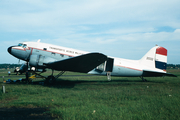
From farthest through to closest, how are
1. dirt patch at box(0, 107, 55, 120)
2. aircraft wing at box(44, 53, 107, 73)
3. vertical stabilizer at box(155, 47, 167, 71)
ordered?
vertical stabilizer at box(155, 47, 167, 71) → aircraft wing at box(44, 53, 107, 73) → dirt patch at box(0, 107, 55, 120)

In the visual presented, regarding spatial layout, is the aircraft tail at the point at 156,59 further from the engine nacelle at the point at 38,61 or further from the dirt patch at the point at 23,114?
the dirt patch at the point at 23,114

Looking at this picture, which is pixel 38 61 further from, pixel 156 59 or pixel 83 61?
pixel 156 59

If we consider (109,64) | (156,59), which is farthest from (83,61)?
(156,59)

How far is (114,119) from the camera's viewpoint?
4.31m

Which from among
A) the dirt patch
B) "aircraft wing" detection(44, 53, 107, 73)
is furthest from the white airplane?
the dirt patch

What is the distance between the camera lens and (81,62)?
1158cm

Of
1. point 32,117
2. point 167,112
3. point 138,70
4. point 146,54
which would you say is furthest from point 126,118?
point 146,54

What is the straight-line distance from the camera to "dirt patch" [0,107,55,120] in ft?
14.6

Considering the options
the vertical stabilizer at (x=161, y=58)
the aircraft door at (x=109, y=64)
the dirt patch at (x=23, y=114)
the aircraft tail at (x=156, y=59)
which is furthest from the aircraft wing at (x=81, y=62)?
the vertical stabilizer at (x=161, y=58)

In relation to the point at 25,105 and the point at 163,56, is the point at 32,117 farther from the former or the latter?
the point at 163,56

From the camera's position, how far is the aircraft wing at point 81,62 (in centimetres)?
1056

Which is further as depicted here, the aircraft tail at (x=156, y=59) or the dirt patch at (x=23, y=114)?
the aircraft tail at (x=156, y=59)

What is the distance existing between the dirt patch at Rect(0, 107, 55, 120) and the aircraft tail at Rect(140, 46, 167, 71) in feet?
44.3

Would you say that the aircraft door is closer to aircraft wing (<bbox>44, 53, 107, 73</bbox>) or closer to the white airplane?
the white airplane
